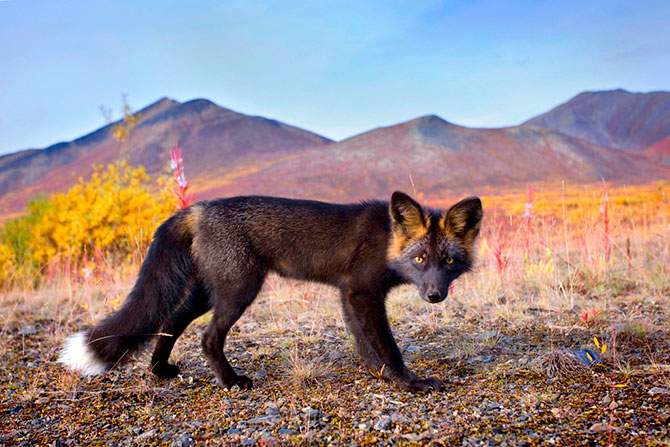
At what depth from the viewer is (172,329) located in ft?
13.1

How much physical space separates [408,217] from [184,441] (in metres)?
2.23

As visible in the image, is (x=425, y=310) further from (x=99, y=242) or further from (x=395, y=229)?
(x=99, y=242)

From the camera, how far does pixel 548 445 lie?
8.06ft

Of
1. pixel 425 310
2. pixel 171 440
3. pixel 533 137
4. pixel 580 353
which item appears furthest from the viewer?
pixel 533 137

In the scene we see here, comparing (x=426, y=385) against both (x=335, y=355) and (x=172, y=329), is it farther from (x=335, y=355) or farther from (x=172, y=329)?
(x=172, y=329)

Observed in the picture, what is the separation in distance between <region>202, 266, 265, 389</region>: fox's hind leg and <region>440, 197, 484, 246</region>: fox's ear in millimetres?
1654

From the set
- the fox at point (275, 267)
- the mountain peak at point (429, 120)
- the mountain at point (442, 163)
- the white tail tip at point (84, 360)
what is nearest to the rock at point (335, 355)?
the fox at point (275, 267)

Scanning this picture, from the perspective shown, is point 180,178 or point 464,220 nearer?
point 464,220

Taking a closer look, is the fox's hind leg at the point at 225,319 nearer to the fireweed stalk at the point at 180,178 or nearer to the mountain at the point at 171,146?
the fireweed stalk at the point at 180,178

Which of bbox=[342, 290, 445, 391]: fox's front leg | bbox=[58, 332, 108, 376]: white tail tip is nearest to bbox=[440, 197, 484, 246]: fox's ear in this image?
bbox=[342, 290, 445, 391]: fox's front leg

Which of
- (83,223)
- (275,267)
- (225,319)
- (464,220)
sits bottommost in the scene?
(225,319)

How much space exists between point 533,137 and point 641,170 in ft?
31.4

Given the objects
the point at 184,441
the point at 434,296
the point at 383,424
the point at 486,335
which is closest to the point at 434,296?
the point at 434,296

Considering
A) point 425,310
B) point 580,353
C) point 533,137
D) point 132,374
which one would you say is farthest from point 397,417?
point 533,137
